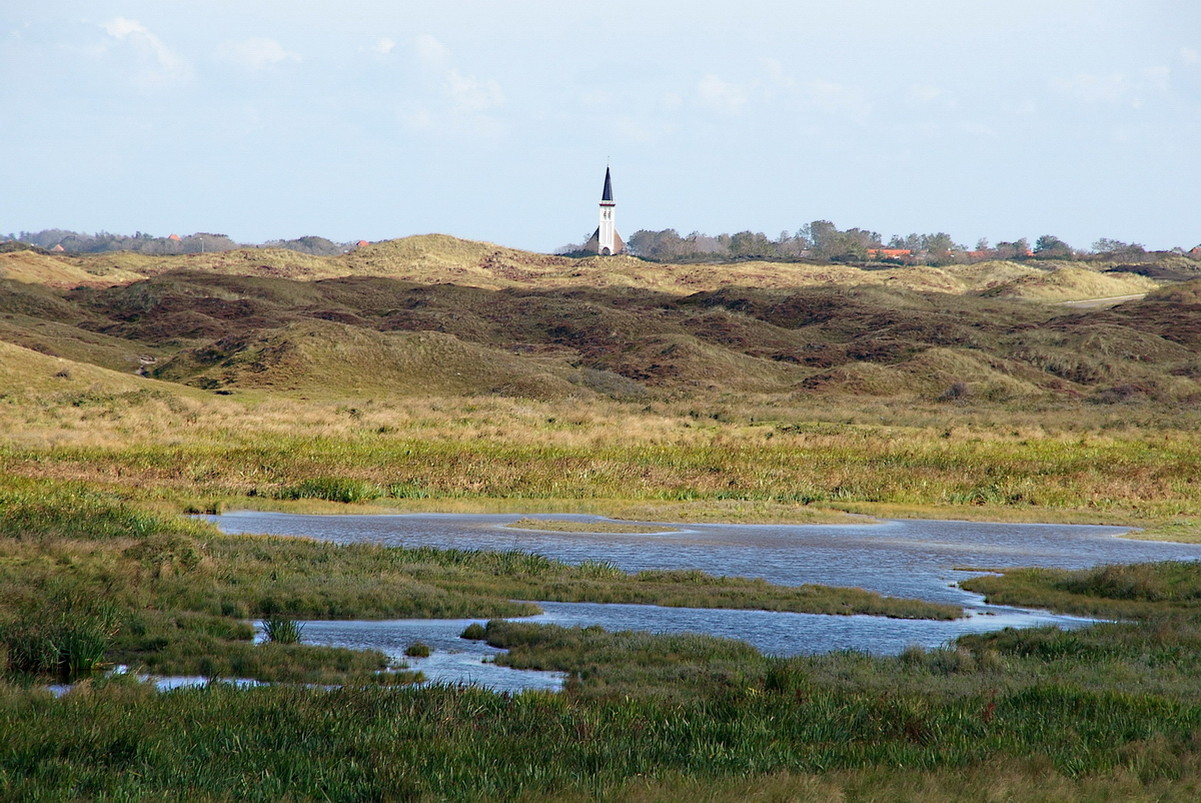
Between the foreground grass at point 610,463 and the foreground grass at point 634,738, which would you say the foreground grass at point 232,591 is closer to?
the foreground grass at point 634,738

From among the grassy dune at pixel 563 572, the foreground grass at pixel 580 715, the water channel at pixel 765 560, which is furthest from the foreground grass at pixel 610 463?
the foreground grass at pixel 580 715

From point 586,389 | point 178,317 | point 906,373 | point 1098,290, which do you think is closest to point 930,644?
point 586,389

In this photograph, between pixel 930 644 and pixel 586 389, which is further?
pixel 586 389

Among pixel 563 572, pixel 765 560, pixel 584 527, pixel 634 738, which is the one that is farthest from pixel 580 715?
pixel 584 527

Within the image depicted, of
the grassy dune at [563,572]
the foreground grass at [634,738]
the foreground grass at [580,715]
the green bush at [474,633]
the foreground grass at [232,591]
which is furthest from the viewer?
the green bush at [474,633]

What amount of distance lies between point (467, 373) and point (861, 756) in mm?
84035

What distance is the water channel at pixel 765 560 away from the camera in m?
16.5

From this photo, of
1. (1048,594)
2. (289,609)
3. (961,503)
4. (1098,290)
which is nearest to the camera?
(289,609)

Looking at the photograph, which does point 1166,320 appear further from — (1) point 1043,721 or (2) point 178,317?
(1) point 1043,721

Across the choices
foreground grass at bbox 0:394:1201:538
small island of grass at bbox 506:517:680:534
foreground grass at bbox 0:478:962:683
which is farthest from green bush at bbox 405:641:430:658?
foreground grass at bbox 0:394:1201:538

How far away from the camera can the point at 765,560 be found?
26.4m

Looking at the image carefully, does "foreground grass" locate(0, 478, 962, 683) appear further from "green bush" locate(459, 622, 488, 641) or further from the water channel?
"green bush" locate(459, 622, 488, 641)

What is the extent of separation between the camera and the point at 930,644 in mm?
16828

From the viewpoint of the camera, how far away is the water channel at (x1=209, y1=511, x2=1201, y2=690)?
16.5 m
